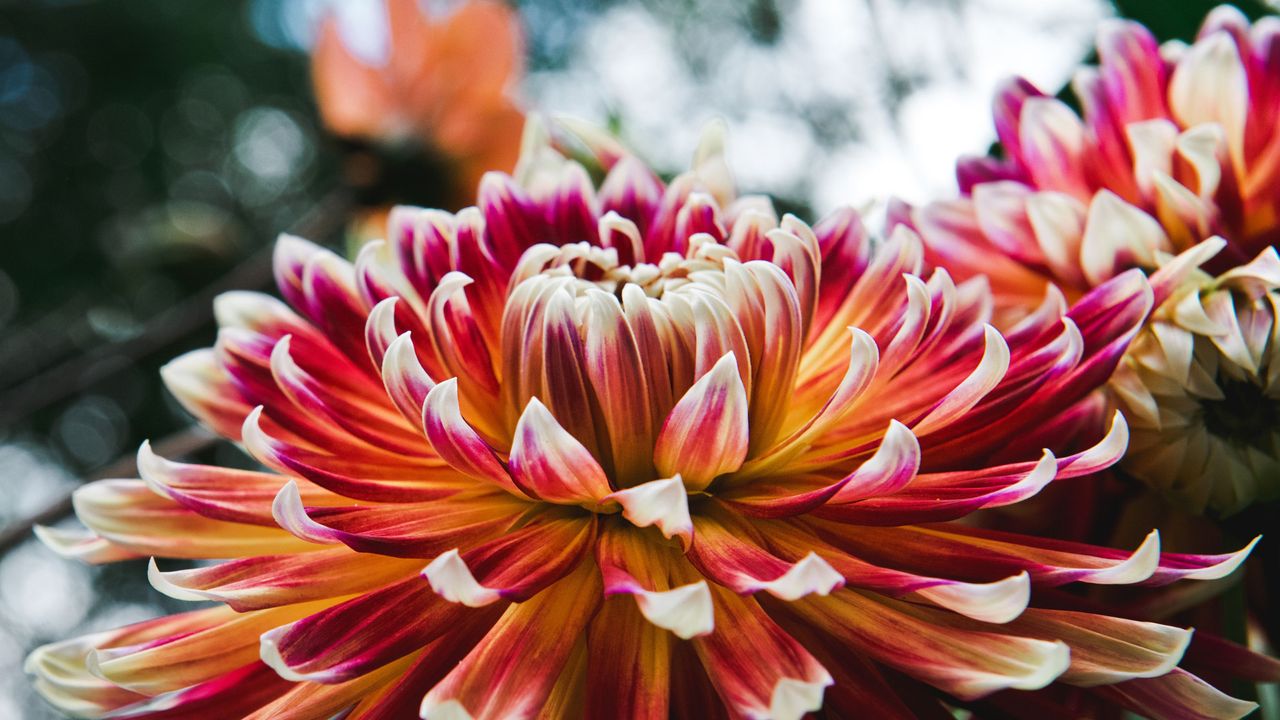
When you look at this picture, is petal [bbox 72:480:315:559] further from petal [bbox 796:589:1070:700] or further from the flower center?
the flower center

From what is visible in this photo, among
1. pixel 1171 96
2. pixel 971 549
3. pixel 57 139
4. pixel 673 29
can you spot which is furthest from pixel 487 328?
pixel 57 139

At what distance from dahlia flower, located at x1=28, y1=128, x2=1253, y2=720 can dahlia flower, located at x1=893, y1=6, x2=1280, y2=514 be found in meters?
0.04

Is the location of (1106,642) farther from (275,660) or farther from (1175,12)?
(1175,12)

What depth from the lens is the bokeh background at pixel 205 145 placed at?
0.83 m

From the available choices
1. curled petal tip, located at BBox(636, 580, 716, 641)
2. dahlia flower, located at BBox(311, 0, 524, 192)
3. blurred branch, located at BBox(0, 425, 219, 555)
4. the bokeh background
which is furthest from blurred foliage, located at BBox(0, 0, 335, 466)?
curled petal tip, located at BBox(636, 580, 716, 641)

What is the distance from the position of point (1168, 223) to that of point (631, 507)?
0.27 meters

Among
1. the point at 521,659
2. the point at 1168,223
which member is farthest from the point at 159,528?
the point at 1168,223

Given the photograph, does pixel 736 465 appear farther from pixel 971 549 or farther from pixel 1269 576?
pixel 1269 576

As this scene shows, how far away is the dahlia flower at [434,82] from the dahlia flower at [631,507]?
0.50 metres

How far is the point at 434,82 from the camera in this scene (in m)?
0.90

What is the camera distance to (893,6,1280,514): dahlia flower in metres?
0.38

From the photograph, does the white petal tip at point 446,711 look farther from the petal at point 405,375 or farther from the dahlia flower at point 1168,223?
the dahlia flower at point 1168,223

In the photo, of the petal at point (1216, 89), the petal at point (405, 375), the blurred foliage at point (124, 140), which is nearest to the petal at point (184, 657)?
the petal at point (405, 375)

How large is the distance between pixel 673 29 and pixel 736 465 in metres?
1.36
